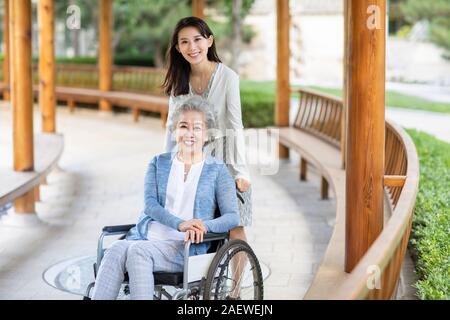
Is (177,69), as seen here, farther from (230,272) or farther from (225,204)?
(230,272)

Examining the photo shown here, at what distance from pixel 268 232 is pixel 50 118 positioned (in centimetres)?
415

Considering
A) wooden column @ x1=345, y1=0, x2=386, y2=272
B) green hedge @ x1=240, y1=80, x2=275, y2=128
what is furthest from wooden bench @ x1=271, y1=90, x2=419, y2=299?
green hedge @ x1=240, y1=80, x2=275, y2=128

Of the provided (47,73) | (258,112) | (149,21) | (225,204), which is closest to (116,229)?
(225,204)

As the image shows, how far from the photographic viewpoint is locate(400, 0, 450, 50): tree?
2867 cm

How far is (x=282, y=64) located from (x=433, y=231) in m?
6.66

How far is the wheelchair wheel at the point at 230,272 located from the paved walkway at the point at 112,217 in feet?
4.26

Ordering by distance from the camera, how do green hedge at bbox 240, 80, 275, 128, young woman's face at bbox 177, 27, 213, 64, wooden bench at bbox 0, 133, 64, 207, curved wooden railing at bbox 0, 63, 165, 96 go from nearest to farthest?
young woman's face at bbox 177, 27, 213, 64 → wooden bench at bbox 0, 133, 64, 207 → green hedge at bbox 240, 80, 275, 128 → curved wooden railing at bbox 0, 63, 165, 96

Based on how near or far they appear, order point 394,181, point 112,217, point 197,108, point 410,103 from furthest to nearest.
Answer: point 410,103, point 112,217, point 394,181, point 197,108

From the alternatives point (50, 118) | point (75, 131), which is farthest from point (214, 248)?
point (75, 131)

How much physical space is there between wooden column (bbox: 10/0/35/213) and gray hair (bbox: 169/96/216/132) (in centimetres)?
396

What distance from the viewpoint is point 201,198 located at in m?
4.57

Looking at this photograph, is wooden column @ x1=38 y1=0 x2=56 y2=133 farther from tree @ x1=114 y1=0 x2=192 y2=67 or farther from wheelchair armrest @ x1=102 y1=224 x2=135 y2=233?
tree @ x1=114 y1=0 x2=192 y2=67

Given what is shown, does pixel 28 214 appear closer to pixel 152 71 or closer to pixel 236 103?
pixel 236 103

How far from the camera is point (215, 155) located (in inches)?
Result: 191
